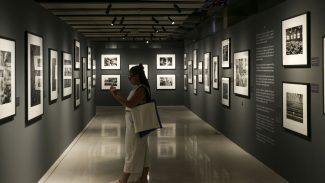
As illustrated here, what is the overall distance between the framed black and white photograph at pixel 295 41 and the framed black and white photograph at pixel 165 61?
58.0 ft

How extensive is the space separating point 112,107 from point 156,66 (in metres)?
3.38

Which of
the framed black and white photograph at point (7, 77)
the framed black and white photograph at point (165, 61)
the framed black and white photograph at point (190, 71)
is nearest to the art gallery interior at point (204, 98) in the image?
the framed black and white photograph at point (7, 77)

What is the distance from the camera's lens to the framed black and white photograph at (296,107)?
21.1 feet

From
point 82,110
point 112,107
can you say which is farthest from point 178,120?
point 112,107

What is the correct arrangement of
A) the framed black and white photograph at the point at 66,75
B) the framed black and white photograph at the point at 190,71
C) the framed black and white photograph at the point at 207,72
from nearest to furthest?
the framed black and white photograph at the point at 66,75 < the framed black and white photograph at the point at 207,72 < the framed black and white photograph at the point at 190,71

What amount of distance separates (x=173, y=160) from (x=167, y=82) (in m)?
15.6

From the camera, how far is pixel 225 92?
40.2ft

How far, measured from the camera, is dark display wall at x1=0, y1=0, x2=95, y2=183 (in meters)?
5.71

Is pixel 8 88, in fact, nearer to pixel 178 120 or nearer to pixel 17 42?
pixel 17 42

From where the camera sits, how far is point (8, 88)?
5.52 meters

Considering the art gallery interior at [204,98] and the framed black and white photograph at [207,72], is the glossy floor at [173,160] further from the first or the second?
the framed black and white photograph at [207,72]

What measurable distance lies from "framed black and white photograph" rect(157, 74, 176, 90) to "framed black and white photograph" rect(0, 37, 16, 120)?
19.1 metres

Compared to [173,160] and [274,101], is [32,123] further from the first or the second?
[274,101]

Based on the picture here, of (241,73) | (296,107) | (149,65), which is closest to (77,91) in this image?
(241,73)
